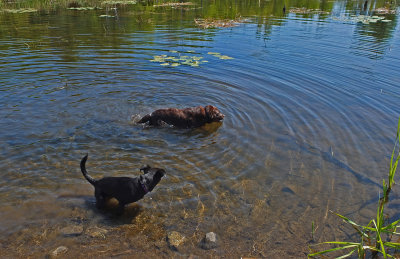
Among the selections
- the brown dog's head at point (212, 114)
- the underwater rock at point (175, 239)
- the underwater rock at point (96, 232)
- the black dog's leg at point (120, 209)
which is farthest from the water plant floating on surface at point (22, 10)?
the underwater rock at point (175, 239)

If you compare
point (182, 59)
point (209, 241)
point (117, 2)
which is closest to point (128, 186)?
point (209, 241)

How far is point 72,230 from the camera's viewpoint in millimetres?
4637

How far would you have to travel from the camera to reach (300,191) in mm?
5625

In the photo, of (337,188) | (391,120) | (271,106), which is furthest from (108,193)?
(391,120)

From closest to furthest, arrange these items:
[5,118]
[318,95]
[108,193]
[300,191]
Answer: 1. [108,193]
2. [300,191]
3. [5,118]
4. [318,95]

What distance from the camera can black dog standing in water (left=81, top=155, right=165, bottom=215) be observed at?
470 centimetres

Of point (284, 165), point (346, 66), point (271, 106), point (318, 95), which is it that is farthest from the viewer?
point (346, 66)

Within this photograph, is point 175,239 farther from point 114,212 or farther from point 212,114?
point 212,114

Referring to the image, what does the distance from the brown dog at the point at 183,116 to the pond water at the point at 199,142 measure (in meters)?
0.23

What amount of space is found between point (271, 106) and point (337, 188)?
4058 mm

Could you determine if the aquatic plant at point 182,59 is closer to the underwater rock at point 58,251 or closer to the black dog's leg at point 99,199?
the black dog's leg at point 99,199

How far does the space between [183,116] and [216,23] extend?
16.6 metres

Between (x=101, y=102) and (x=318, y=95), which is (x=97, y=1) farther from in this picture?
(x=318, y=95)

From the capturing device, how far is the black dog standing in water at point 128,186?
15.4 feet
